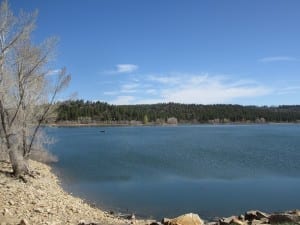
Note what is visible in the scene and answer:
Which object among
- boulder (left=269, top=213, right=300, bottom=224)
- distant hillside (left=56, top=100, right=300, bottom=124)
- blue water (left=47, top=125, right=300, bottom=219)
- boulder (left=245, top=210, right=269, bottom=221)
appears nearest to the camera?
boulder (left=269, top=213, right=300, bottom=224)

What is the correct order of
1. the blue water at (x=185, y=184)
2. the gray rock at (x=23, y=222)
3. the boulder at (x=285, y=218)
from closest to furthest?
the gray rock at (x=23, y=222) → the boulder at (x=285, y=218) → the blue water at (x=185, y=184)

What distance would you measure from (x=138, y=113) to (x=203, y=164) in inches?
5656

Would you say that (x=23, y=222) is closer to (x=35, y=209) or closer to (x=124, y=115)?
(x=35, y=209)

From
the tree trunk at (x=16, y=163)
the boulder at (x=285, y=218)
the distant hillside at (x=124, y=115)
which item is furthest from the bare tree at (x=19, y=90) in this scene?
the distant hillside at (x=124, y=115)

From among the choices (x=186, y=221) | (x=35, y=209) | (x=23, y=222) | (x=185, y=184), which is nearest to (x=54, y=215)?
(x=35, y=209)

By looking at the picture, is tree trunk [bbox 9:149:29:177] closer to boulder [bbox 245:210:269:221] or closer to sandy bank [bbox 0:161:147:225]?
sandy bank [bbox 0:161:147:225]

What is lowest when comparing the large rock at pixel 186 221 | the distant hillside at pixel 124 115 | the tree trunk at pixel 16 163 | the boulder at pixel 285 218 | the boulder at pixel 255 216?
the boulder at pixel 255 216

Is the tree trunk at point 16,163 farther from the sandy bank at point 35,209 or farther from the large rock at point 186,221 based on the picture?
the large rock at point 186,221

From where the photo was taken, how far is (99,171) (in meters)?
32.5

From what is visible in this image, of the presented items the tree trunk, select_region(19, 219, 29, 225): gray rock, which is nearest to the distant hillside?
the tree trunk

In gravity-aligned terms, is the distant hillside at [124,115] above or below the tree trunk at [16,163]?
above

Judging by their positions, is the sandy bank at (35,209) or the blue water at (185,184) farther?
the blue water at (185,184)

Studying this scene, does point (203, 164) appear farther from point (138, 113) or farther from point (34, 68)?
point (138, 113)

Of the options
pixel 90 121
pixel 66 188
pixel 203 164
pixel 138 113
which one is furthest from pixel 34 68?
pixel 138 113
